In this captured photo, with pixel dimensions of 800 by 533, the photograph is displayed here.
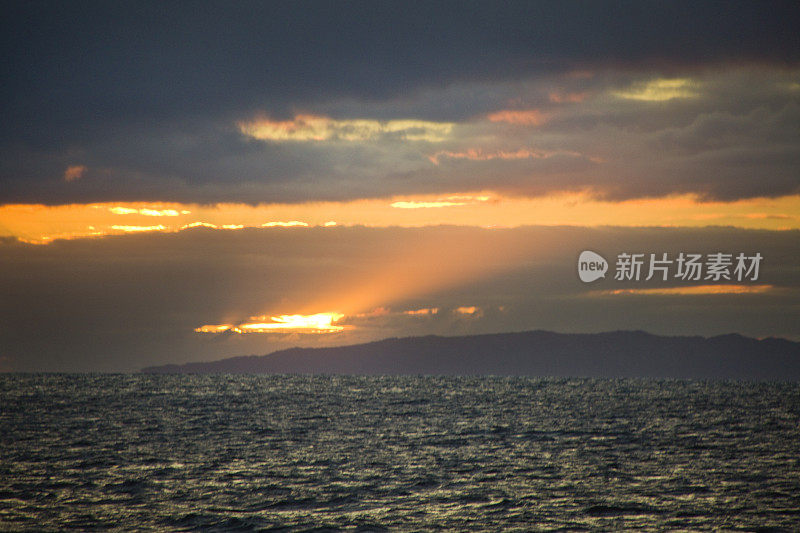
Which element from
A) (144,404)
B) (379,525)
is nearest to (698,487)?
(379,525)

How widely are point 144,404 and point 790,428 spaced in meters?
87.9

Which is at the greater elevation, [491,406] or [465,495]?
[465,495]

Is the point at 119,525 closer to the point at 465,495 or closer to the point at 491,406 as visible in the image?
the point at 465,495

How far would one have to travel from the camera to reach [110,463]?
50.8 meters

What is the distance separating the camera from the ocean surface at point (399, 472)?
3472 centimetres

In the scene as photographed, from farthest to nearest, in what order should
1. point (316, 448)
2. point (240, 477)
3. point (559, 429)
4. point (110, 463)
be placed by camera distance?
point (559, 429)
point (316, 448)
point (110, 463)
point (240, 477)

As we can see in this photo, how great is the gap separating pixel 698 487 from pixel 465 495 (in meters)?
13.6

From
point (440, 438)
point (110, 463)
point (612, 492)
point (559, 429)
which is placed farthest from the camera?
point (559, 429)

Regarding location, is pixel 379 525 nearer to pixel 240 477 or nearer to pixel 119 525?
pixel 119 525

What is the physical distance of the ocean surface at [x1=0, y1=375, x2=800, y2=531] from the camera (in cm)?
3472

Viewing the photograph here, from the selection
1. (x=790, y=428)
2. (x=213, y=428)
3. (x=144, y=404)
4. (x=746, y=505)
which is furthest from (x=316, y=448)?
(x=144, y=404)

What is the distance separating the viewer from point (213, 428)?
7606 centimetres

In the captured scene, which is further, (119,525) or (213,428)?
(213,428)

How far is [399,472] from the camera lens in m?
47.4
